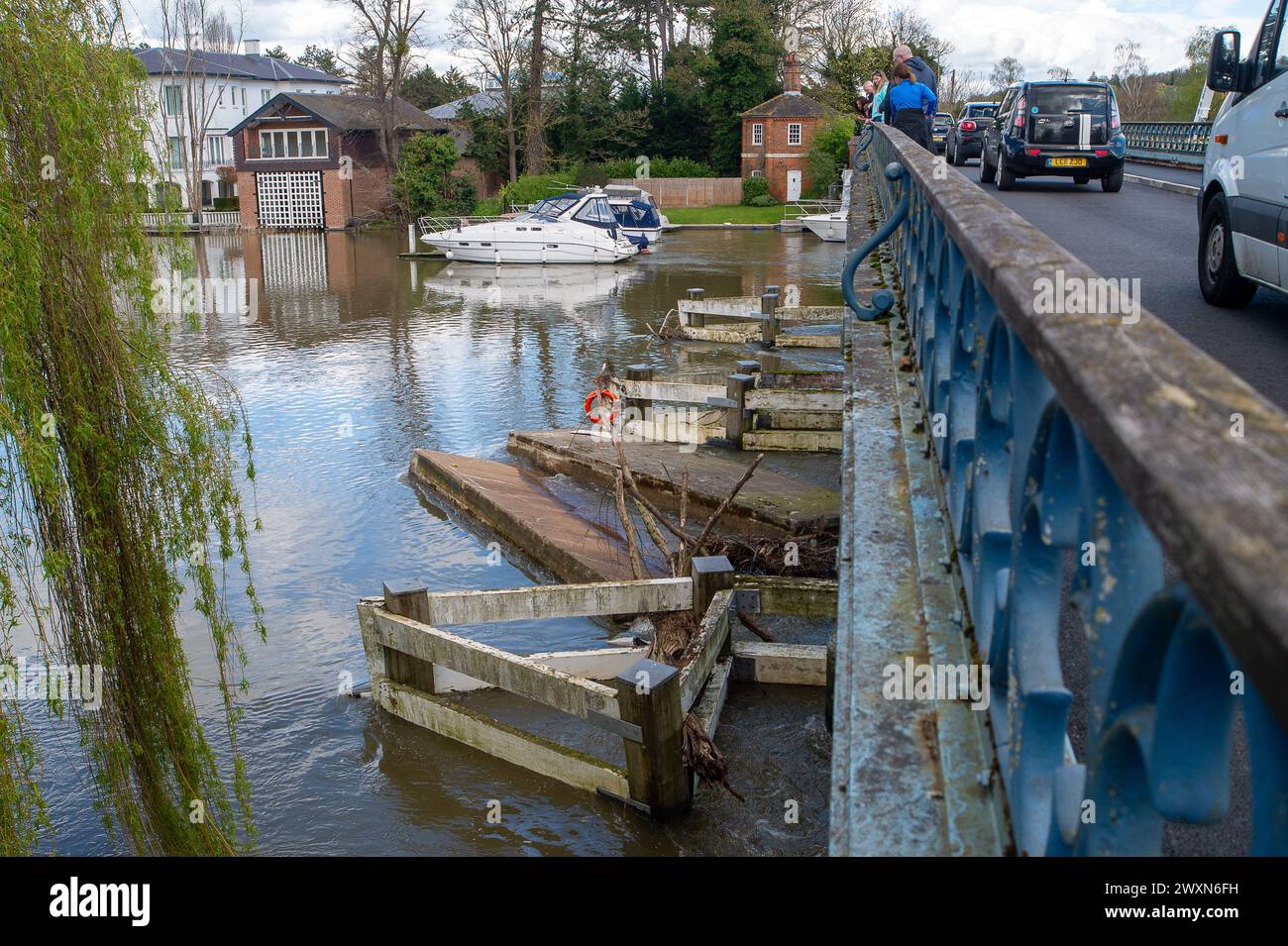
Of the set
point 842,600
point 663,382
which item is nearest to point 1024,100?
point 663,382

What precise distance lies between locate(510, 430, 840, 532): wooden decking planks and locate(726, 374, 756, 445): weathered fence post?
56 centimetres

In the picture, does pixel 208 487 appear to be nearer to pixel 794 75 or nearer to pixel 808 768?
pixel 808 768

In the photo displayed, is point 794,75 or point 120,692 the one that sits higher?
point 794,75

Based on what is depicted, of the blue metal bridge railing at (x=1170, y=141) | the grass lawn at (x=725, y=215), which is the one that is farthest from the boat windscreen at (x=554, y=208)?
the blue metal bridge railing at (x=1170, y=141)

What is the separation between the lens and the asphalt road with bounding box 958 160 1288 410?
738 centimetres

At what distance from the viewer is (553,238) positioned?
1480 inches

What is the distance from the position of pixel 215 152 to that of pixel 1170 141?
6580 cm

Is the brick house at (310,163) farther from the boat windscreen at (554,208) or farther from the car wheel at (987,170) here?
the car wheel at (987,170)

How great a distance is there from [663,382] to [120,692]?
1024 centimetres

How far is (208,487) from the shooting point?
20.9 feet

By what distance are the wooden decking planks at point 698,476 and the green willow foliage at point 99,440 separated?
5249 millimetres

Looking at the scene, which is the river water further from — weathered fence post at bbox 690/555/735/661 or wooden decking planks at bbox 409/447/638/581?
weathered fence post at bbox 690/555/735/661

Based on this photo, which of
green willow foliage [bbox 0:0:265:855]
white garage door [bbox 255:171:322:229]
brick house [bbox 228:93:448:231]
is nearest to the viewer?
green willow foliage [bbox 0:0:265:855]

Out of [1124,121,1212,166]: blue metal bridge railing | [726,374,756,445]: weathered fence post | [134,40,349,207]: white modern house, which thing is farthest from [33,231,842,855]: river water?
[134,40,349,207]: white modern house
